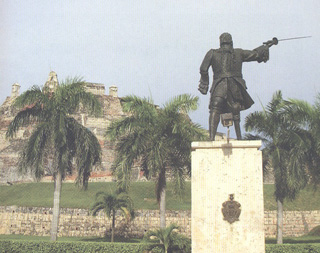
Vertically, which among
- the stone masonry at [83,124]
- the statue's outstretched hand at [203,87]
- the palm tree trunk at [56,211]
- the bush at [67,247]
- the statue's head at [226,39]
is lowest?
the bush at [67,247]

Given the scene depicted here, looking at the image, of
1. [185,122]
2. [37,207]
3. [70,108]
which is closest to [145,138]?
[185,122]

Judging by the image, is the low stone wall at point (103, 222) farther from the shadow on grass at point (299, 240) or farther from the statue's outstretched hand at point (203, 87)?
the statue's outstretched hand at point (203, 87)

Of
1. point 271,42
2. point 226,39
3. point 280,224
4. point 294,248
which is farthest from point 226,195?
point 280,224

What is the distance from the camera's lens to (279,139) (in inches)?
778

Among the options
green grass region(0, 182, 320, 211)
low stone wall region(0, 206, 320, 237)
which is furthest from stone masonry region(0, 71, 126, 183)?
low stone wall region(0, 206, 320, 237)

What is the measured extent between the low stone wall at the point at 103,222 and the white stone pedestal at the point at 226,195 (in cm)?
1881

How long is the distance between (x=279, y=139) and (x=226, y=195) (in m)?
12.8

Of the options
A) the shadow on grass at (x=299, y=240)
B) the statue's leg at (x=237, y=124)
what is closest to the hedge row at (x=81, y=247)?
the shadow on grass at (x=299, y=240)

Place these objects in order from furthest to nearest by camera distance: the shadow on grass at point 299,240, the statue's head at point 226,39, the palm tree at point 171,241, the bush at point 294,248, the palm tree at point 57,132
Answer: the shadow on grass at point 299,240 → the palm tree at point 57,132 → the bush at point 294,248 → the palm tree at point 171,241 → the statue's head at point 226,39

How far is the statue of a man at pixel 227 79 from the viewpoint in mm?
8375

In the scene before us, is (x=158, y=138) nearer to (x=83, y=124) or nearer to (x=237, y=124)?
(x=237, y=124)

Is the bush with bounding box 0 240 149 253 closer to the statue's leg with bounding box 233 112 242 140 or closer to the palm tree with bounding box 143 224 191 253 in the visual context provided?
the palm tree with bounding box 143 224 191 253

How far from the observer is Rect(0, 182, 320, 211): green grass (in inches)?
1107

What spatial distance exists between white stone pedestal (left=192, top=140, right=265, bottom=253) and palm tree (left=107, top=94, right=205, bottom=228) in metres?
9.96
